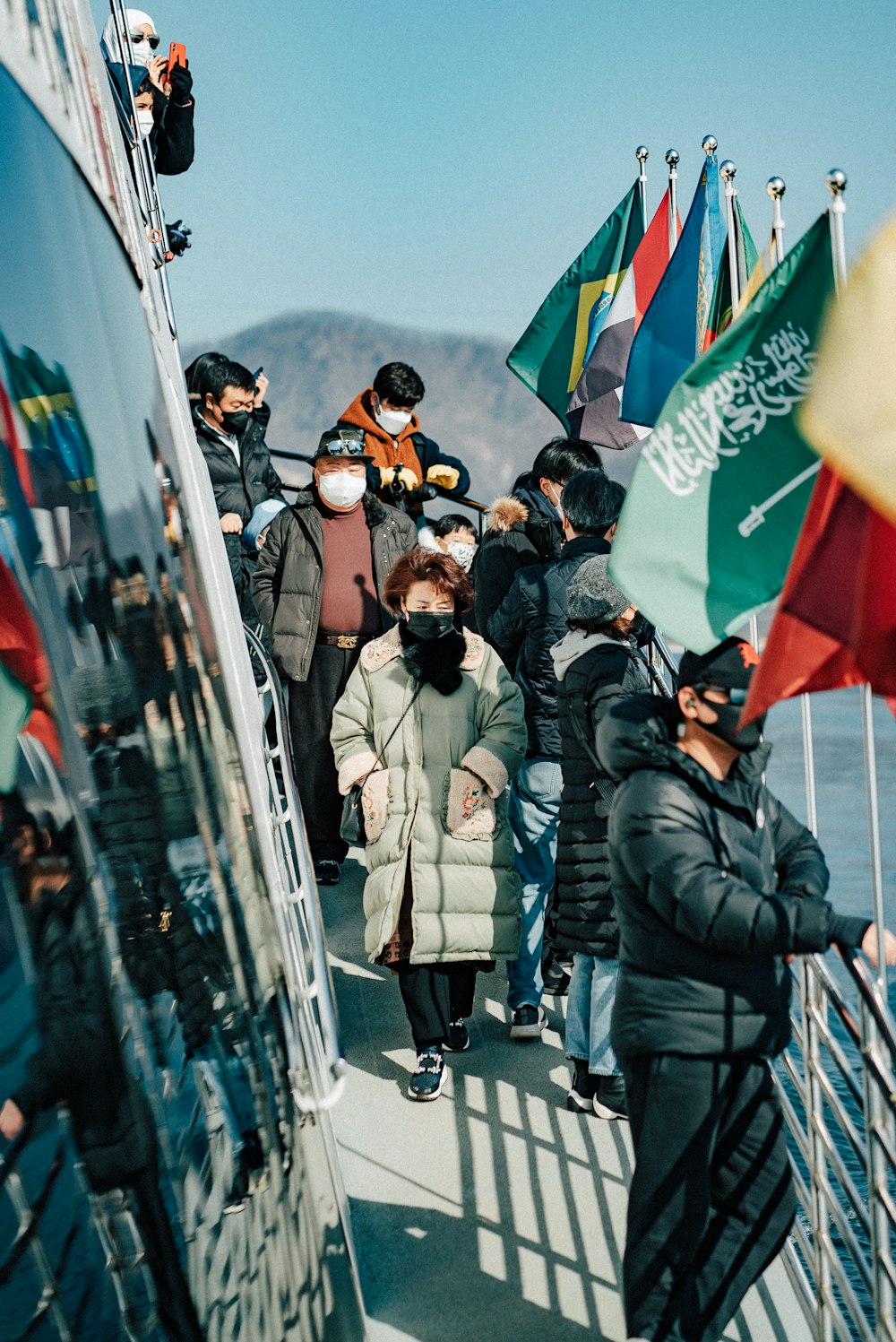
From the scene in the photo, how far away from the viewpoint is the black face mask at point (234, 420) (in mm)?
6039

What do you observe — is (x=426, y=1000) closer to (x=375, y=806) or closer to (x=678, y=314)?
(x=375, y=806)

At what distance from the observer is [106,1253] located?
133 cm

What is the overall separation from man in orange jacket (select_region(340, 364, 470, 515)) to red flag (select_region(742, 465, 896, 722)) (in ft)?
15.5

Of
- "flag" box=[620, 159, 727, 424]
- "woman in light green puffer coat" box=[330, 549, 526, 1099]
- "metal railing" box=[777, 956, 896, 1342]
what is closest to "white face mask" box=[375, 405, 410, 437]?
"flag" box=[620, 159, 727, 424]

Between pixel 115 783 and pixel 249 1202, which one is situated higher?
pixel 115 783

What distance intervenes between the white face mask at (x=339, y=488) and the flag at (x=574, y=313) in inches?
72.5

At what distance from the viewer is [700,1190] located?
266cm

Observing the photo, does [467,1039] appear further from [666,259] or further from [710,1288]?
[666,259]

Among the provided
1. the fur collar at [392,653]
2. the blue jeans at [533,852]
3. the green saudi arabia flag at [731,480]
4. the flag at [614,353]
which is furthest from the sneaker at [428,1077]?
the flag at [614,353]

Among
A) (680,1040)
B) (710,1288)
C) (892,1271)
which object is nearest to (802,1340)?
(710,1288)

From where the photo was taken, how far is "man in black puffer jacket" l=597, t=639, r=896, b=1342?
103 inches

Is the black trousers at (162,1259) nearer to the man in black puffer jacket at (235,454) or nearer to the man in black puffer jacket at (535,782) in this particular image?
the man in black puffer jacket at (535,782)

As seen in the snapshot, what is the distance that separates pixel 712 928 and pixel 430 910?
174 cm

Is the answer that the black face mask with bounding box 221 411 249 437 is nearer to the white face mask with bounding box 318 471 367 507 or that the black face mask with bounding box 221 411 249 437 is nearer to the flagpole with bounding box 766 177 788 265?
the white face mask with bounding box 318 471 367 507
